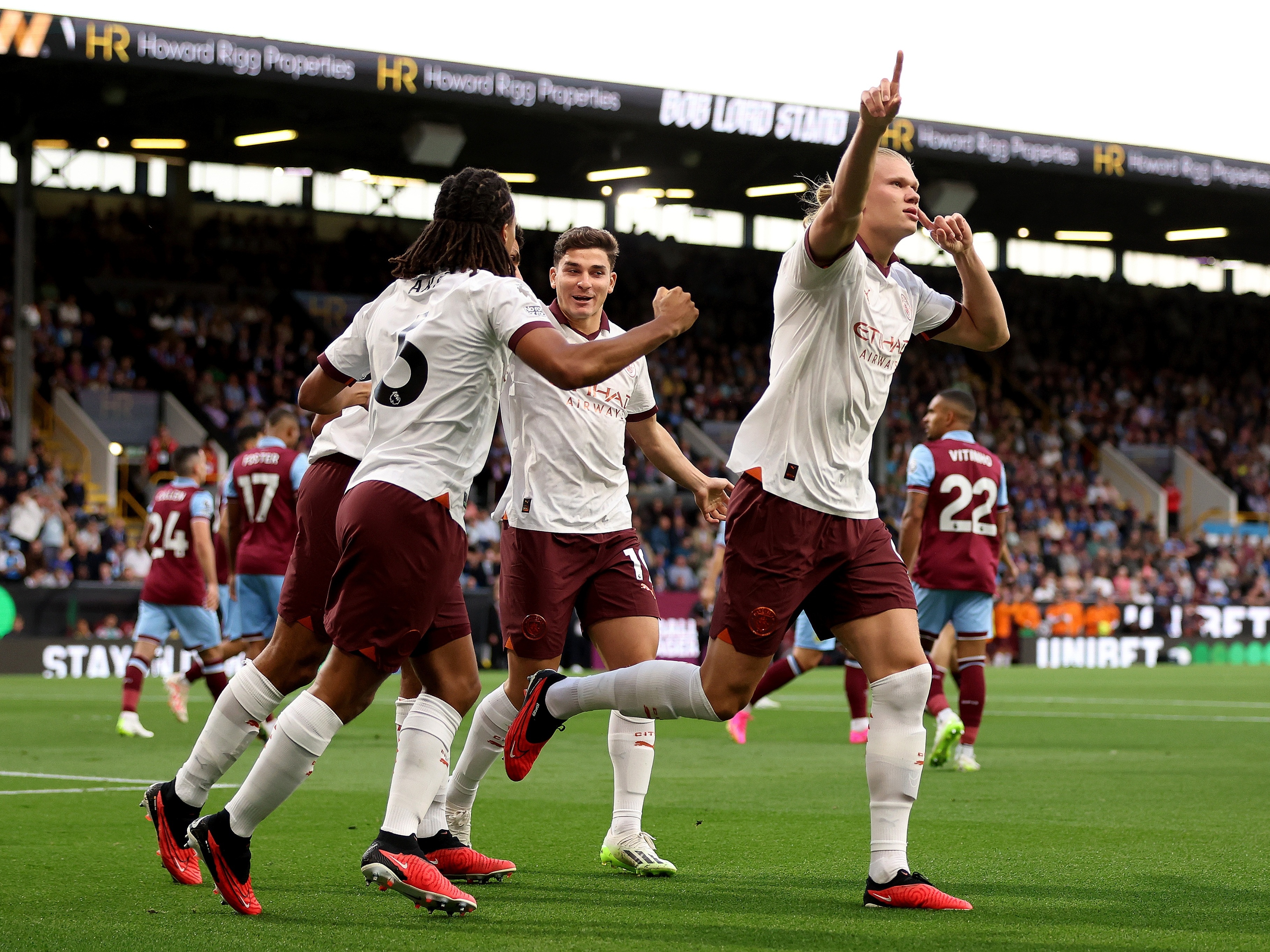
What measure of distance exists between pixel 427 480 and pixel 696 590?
71.6ft

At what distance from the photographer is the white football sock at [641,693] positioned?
535cm

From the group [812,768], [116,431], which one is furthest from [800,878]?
[116,431]

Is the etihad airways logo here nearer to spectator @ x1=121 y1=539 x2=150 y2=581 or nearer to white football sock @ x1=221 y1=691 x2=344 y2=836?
white football sock @ x1=221 y1=691 x2=344 y2=836

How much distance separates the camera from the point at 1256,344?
45.2 meters

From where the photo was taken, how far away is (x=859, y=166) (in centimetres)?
464

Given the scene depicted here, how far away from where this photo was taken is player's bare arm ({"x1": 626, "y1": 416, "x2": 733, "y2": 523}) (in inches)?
239

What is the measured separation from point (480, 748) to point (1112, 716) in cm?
1063

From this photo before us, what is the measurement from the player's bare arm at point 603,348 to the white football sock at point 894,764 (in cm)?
137

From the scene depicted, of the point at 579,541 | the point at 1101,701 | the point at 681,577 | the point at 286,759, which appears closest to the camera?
the point at 286,759

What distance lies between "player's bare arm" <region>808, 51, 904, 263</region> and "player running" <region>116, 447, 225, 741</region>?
8.55 meters

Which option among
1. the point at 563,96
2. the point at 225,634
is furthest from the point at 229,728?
the point at 563,96

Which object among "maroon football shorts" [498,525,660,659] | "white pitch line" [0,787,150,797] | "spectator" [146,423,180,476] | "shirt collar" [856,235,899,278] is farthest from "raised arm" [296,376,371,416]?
"spectator" [146,423,180,476]

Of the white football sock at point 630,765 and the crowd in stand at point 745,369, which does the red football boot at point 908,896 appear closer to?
the white football sock at point 630,765

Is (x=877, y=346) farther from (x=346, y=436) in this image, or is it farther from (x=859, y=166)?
(x=346, y=436)
